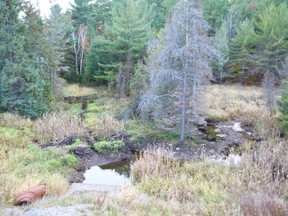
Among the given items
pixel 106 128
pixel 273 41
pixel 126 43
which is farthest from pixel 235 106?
pixel 273 41

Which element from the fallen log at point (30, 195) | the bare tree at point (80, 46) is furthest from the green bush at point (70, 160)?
the bare tree at point (80, 46)

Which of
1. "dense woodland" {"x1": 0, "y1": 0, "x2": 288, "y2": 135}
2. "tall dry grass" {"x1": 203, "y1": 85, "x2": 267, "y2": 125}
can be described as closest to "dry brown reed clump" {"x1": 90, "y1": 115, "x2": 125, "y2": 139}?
"dense woodland" {"x1": 0, "y1": 0, "x2": 288, "y2": 135}

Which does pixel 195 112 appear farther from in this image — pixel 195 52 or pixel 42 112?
pixel 42 112

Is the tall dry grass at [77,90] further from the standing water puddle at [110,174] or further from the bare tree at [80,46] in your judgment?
the standing water puddle at [110,174]

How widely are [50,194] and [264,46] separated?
25847mm

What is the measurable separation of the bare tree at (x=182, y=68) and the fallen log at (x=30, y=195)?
5581mm

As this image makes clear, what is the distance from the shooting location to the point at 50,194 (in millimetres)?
6758

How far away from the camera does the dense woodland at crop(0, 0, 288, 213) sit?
6406 millimetres

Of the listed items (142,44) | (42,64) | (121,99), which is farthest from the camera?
(142,44)

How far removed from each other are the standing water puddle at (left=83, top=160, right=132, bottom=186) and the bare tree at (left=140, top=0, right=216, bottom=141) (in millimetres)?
2546

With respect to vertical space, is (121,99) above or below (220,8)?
below

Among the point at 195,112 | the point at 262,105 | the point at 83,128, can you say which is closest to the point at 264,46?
the point at 262,105

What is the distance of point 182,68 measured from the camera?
11359 millimetres

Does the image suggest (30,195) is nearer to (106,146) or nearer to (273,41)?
(106,146)
